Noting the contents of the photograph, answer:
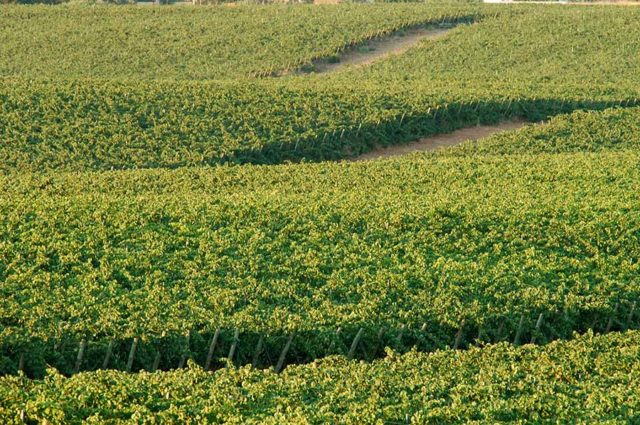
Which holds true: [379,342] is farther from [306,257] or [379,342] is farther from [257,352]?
[306,257]

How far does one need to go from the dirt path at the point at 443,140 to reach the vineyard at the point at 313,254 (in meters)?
0.39

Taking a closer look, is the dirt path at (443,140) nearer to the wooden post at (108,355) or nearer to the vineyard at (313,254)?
the vineyard at (313,254)

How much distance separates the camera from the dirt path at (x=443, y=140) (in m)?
45.8

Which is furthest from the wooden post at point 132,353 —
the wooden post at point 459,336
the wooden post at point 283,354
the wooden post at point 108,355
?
the wooden post at point 459,336

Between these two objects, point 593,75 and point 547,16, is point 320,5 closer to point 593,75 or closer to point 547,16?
point 547,16

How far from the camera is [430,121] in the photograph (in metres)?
48.4

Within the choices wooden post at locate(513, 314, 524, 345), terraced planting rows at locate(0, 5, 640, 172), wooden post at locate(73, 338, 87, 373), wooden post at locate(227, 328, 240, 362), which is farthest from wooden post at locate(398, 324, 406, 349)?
terraced planting rows at locate(0, 5, 640, 172)

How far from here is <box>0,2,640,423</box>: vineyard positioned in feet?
65.3

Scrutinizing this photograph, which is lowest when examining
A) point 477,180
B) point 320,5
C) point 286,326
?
point 320,5

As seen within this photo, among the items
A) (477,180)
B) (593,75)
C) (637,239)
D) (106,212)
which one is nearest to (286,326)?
(106,212)

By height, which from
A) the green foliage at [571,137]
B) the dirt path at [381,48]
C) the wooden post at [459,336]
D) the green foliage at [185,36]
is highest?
the wooden post at [459,336]

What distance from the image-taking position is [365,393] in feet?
A: 64.7

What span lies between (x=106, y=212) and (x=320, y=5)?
55383mm

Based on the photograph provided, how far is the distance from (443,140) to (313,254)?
69.5 feet
